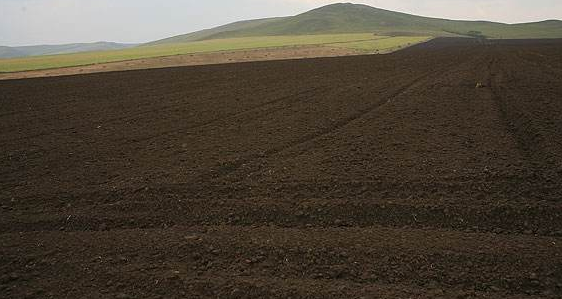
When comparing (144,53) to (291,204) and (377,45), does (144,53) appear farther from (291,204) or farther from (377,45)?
(291,204)

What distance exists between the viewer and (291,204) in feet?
18.5

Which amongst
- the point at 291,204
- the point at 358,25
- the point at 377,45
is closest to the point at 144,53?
the point at 377,45

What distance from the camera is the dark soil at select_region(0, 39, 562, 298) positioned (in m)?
4.04

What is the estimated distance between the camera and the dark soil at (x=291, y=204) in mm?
4035

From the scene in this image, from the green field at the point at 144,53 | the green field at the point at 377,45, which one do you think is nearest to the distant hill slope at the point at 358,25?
the green field at the point at 144,53

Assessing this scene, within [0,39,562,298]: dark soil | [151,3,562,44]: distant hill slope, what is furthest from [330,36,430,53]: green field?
[151,3,562,44]: distant hill slope

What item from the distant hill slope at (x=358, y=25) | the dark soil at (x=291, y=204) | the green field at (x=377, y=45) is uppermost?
the distant hill slope at (x=358, y=25)

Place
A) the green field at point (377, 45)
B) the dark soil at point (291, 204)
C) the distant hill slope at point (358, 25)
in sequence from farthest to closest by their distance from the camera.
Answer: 1. the distant hill slope at point (358, 25)
2. the green field at point (377, 45)
3. the dark soil at point (291, 204)

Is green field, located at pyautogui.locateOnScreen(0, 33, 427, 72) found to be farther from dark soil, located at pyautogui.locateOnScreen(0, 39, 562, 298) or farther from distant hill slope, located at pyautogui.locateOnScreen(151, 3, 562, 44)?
distant hill slope, located at pyautogui.locateOnScreen(151, 3, 562, 44)

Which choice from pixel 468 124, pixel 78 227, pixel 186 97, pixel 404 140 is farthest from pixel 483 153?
pixel 186 97

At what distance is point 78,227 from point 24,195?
189cm

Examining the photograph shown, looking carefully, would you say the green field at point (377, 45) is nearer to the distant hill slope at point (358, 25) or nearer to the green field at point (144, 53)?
the green field at point (144, 53)

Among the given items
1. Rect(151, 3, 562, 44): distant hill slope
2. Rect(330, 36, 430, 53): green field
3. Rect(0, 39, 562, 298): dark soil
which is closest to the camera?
Rect(0, 39, 562, 298): dark soil

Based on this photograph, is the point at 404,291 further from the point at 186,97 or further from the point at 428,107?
the point at 186,97
